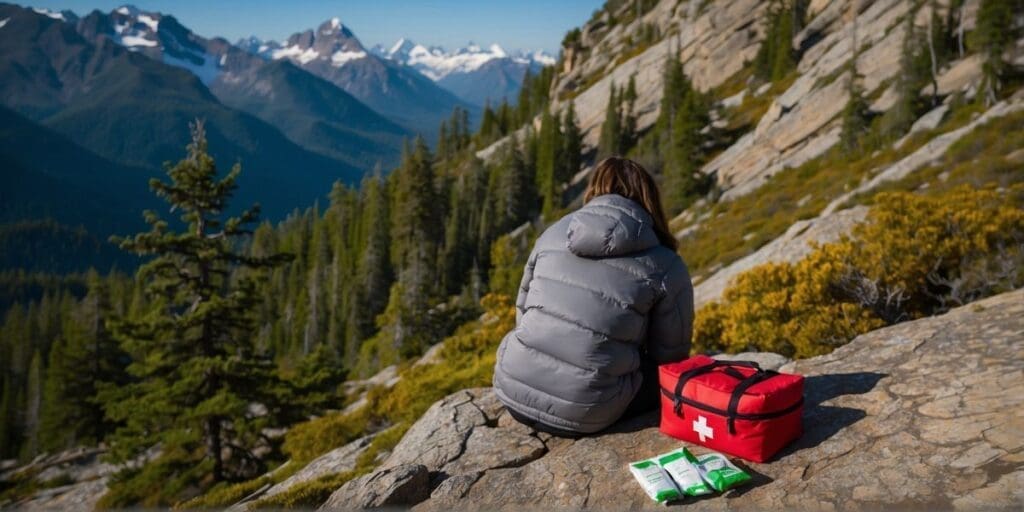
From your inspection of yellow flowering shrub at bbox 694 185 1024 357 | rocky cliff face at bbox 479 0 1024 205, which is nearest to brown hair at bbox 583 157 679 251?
yellow flowering shrub at bbox 694 185 1024 357

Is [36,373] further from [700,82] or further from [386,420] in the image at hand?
[700,82]

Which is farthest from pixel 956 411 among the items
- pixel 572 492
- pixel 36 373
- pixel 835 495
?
pixel 36 373

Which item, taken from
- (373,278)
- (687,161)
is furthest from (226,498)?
(373,278)

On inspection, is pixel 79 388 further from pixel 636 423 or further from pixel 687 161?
pixel 636 423

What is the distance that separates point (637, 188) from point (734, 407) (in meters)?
2.04

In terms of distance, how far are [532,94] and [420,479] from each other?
377 ft

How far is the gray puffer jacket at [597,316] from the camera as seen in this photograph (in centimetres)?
465

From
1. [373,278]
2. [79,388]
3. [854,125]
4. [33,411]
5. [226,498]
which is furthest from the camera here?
[373,278]

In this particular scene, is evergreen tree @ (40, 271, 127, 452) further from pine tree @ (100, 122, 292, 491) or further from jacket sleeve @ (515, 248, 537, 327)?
jacket sleeve @ (515, 248, 537, 327)

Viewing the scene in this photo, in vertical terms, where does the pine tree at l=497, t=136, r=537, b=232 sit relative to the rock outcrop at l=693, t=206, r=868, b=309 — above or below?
above

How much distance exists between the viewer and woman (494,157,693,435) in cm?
466

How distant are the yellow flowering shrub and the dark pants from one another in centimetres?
446

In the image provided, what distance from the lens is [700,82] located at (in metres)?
78.1

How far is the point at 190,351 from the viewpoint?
700 inches
